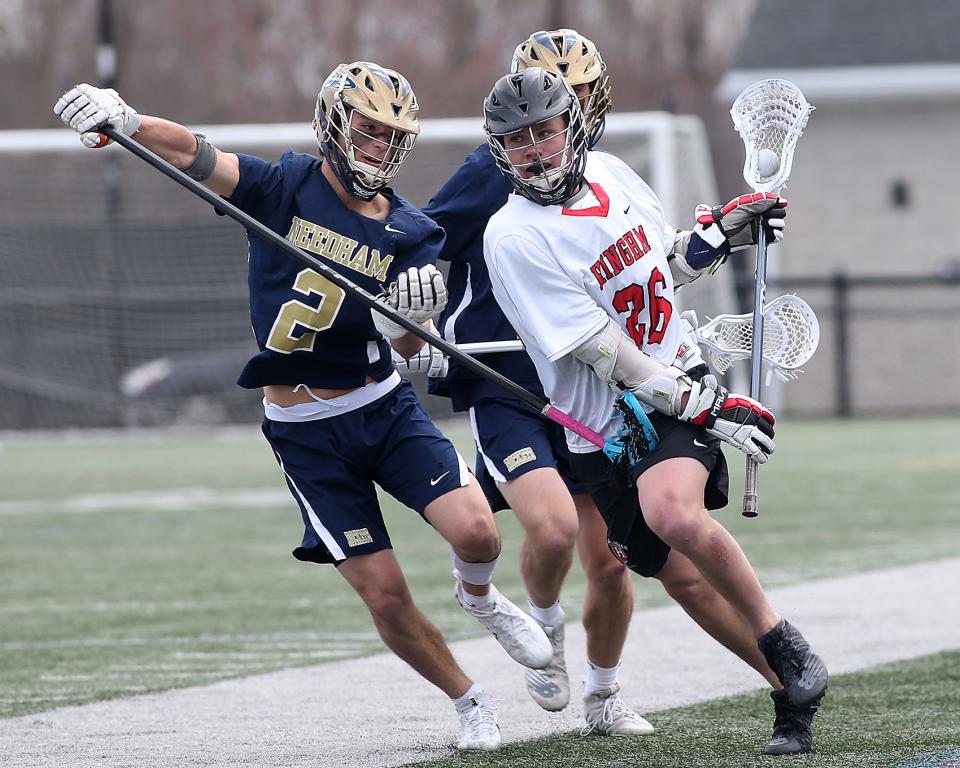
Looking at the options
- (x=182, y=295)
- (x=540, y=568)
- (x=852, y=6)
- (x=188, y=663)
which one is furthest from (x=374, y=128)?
(x=852, y=6)

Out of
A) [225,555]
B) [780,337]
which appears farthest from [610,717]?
[225,555]

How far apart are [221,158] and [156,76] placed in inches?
1030

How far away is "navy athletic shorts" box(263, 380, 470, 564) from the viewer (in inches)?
202

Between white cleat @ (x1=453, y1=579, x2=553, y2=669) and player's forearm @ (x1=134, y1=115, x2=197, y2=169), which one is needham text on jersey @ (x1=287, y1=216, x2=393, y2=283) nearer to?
player's forearm @ (x1=134, y1=115, x2=197, y2=169)

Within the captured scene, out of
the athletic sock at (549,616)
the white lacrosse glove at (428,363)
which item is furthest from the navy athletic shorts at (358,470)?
the athletic sock at (549,616)

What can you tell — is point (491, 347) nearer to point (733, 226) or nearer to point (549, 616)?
point (549, 616)

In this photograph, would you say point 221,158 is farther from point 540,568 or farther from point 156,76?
point 156,76

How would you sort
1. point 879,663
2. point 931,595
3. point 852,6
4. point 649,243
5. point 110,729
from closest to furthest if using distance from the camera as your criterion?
point 649,243 → point 110,729 → point 879,663 → point 931,595 → point 852,6

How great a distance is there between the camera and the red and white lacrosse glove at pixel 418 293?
4.91 m

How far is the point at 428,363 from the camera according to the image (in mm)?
5719

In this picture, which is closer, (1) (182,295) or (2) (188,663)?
(2) (188,663)

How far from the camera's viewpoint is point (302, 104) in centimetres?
3003

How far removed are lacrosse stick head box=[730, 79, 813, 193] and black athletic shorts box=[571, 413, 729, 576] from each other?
854 millimetres

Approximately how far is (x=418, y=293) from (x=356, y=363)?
445 millimetres
